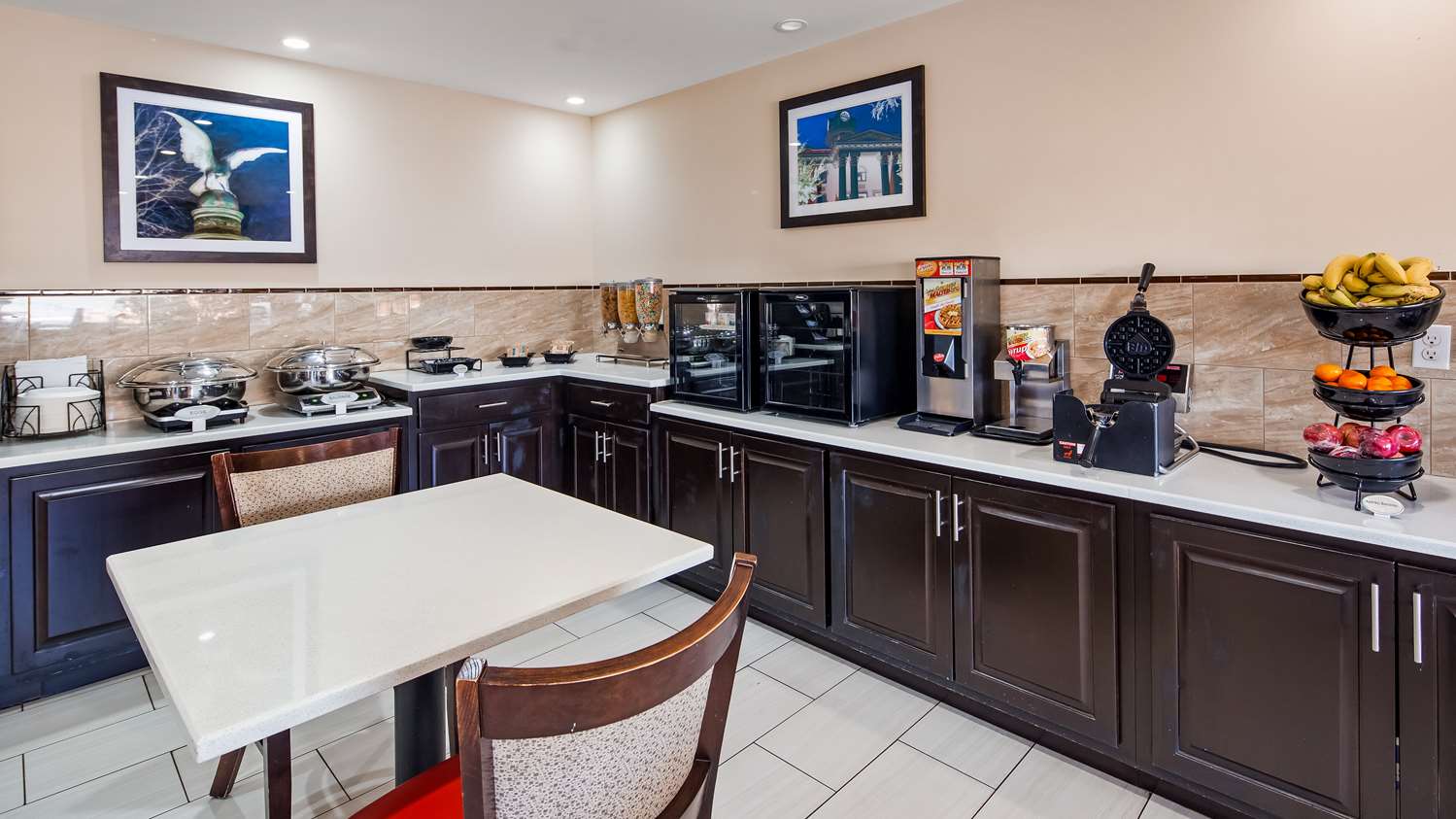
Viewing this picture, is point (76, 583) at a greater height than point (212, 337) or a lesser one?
lesser

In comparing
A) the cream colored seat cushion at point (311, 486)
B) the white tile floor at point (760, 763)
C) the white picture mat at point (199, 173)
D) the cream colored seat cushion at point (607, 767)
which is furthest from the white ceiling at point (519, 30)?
the cream colored seat cushion at point (607, 767)

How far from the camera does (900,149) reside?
10.6 ft

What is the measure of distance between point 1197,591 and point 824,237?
2.17 m

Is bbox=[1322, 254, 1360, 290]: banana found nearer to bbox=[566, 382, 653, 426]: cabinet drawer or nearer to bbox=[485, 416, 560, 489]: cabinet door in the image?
bbox=[566, 382, 653, 426]: cabinet drawer

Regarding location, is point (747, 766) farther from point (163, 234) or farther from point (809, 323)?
point (163, 234)

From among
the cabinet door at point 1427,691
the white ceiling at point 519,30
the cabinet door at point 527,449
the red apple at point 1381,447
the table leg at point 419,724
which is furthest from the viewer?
the cabinet door at point 527,449

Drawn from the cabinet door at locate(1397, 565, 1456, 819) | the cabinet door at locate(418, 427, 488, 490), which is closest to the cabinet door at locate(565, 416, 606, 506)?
the cabinet door at locate(418, 427, 488, 490)

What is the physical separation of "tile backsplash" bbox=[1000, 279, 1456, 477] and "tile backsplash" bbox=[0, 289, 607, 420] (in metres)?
3.12

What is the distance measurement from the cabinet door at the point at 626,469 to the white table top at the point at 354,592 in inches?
65.2

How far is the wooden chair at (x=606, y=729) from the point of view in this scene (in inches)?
32.5

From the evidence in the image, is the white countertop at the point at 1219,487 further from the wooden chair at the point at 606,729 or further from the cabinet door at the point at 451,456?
the cabinet door at the point at 451,456

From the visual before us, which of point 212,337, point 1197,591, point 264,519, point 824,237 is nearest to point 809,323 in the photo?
point 824,237

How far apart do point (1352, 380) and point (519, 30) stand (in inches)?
125

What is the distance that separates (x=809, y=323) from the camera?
119 inches
